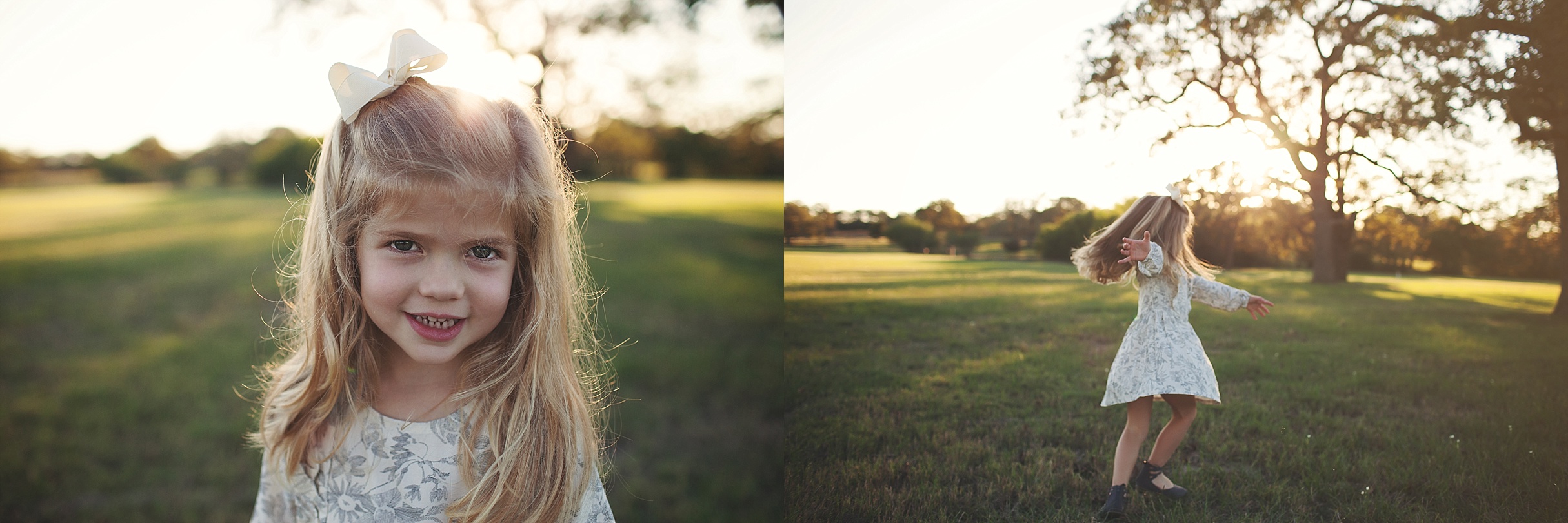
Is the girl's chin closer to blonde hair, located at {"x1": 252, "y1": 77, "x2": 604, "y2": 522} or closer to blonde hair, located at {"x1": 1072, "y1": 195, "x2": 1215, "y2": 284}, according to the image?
blonde hair, located at {"x1": 252, "y1": 77, "x2": 604, "y2": 522}

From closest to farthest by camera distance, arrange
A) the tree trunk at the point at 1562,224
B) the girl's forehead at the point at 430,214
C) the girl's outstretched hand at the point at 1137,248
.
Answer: the girl's forehead at the point at 430,214, the girl's outstretched hand at the point at 1137,248, the tree trunk at the point at 1562,224

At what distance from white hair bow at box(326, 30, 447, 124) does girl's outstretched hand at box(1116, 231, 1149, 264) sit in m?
1.86

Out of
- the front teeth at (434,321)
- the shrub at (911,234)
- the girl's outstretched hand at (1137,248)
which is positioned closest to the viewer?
the front teeth at (434,321)

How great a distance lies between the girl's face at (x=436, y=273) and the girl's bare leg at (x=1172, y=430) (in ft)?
6.21

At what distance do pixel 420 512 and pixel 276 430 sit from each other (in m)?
0.44

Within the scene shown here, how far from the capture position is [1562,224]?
2.66m

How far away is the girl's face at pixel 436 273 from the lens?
178 cm

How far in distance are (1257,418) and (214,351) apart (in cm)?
632

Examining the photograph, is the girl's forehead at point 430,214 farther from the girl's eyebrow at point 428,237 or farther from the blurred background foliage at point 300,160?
the blurred background foliage at point 300,160

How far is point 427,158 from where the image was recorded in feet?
5.80

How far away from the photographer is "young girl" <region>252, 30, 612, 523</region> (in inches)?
70.7

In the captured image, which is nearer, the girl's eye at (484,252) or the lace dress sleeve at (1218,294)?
the girl's eye at (484,252)

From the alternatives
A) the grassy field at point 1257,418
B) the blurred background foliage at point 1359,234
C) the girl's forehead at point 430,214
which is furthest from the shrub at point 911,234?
the girl's forehead at point 430,214

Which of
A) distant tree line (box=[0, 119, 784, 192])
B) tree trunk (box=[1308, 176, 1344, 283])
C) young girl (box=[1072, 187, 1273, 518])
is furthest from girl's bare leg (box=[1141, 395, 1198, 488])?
distant tree line (box=[0, 119, 784, 192])
